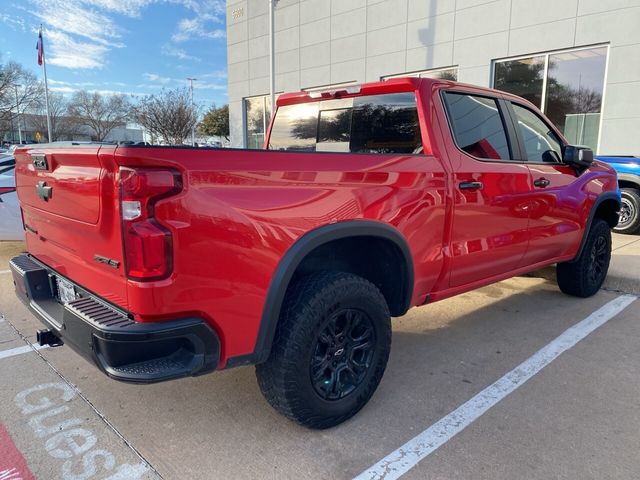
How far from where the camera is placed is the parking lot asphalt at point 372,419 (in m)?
2.34

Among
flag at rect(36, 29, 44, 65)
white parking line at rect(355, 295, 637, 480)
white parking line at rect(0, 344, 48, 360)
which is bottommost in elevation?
white parking line at rect(0, 344, 48, 360)

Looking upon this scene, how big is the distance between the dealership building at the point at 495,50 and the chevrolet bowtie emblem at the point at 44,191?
35.2 ft

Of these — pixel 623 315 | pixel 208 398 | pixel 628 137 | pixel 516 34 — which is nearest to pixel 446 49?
pixel 516 34

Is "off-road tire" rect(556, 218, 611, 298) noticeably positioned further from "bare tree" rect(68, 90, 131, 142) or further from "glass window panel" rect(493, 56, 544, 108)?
"bare tree" rect(68, 90, 131, 142)

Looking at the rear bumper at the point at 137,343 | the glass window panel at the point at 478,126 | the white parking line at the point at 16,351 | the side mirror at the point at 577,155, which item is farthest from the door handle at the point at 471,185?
the white parking line at the point at 16,351

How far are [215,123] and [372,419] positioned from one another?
1608 inches

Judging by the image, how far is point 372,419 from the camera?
2752 mm

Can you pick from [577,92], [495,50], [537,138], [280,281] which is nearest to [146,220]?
[280,281]

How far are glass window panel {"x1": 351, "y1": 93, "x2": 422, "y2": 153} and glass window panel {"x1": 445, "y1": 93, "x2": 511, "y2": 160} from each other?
0.26 metres

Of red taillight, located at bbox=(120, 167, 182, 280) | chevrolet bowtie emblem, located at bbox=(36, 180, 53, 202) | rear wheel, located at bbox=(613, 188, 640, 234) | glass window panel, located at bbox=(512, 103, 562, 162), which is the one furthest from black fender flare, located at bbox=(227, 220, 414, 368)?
rear wheel, located at bbox=(613, 188, 640, 234)

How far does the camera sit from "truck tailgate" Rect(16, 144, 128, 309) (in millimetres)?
1972

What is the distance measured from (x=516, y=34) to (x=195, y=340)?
38.0ft

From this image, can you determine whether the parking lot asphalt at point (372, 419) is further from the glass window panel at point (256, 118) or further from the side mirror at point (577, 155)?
the glass window panel at point (256, 118)

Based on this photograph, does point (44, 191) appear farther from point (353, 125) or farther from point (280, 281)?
point (353, 125)
